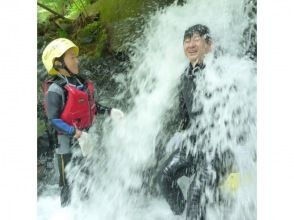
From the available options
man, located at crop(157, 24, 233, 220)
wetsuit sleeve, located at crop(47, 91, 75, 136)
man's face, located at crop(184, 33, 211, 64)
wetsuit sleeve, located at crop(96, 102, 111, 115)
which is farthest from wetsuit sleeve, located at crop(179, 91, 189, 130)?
wetsuit sleeve, located at crop(47, 91, 75, 136)

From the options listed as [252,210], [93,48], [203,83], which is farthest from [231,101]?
[93,48]

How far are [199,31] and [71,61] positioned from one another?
1.75 feet

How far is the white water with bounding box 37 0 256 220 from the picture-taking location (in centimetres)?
197

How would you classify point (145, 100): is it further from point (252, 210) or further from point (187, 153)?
point (252, 210)

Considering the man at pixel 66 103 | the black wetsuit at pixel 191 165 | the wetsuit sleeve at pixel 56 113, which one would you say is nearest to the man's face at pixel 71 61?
the man at pixel 66 103

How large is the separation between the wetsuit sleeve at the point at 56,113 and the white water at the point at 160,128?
103 millimetres

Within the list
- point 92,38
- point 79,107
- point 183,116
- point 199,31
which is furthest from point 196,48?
point 79,107

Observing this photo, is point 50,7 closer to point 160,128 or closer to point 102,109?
point 102,109

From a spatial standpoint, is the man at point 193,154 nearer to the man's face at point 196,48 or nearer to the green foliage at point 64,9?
the man's face at point 196,48

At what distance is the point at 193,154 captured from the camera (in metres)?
1.97

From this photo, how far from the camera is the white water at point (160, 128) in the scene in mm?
1968

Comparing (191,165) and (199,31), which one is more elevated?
(199,31)

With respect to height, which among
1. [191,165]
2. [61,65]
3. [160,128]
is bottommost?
[191,165]

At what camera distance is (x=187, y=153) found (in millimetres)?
1978
